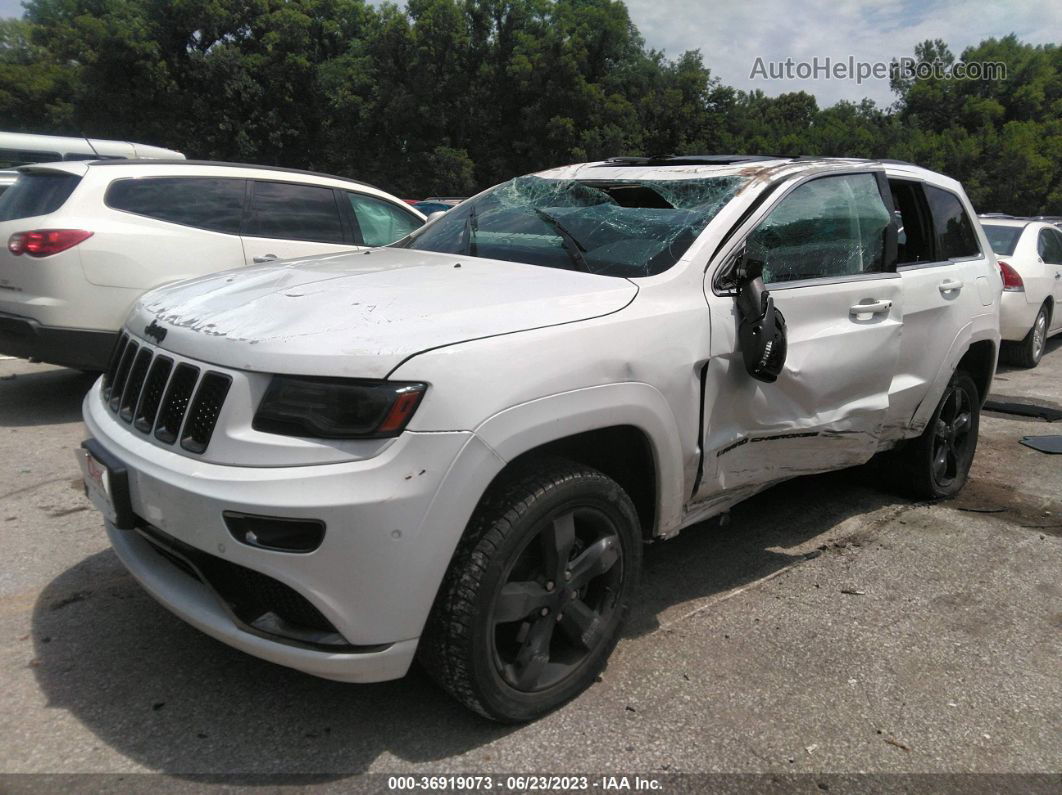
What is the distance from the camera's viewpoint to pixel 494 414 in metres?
2.20

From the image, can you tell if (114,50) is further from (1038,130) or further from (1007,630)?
(1007,630)

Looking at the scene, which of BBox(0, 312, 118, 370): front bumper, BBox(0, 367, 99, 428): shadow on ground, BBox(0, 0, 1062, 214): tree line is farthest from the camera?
Result: BBox(0, 0, 1062, 214): tree line

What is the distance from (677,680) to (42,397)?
18.2 ft

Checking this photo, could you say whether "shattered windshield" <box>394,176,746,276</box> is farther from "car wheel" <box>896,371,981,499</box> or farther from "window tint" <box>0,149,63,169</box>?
"window tint" <box>0,149,63,169</box>

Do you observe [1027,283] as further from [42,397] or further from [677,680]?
[42,397]

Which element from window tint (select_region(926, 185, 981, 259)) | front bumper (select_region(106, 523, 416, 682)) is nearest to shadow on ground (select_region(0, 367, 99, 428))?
front bumper (select_region(106, 523, 416, 682))

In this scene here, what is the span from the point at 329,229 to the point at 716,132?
1346 inches

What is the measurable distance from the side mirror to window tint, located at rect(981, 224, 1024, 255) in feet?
25.3

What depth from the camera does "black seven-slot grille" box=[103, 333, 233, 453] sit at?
2252 mm

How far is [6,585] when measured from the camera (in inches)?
128

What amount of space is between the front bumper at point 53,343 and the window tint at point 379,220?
2206mm

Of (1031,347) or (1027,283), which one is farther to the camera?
(1031,347)

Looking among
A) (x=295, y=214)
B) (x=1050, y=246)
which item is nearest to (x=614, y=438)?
(x=295, y=214)

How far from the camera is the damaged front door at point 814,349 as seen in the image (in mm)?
2994
